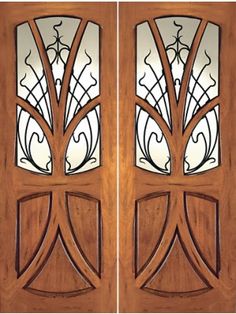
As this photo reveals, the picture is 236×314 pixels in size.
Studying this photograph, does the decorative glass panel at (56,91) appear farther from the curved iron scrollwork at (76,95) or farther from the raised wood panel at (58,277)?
the raised wood panel at (58,277)

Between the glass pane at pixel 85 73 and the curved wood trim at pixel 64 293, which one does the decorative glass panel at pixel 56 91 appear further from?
the curved wood trim at pixel 64 293

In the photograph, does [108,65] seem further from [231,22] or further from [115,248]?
[115,248]

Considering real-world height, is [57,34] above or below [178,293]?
above

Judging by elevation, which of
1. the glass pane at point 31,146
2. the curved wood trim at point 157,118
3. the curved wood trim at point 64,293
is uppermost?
the curved wood trim at point 157,118

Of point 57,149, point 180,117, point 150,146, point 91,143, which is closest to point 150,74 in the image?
point 180,117

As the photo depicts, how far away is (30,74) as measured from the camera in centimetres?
454

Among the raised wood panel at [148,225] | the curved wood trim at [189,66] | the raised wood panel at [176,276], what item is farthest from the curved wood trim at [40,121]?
the raised wood panel at [176,276]

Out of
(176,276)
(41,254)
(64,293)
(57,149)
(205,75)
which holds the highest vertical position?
(205,75)

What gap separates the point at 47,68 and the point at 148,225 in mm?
1067

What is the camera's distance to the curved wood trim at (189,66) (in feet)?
14.9

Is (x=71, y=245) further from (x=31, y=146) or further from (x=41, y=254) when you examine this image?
(x=31, y=146)

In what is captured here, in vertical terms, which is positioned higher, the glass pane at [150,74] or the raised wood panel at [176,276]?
the glass pane at [150,74]

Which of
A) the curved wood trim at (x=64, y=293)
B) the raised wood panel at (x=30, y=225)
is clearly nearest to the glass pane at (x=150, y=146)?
the raised wood panel at (x=30, y=225)

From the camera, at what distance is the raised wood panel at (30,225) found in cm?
454
